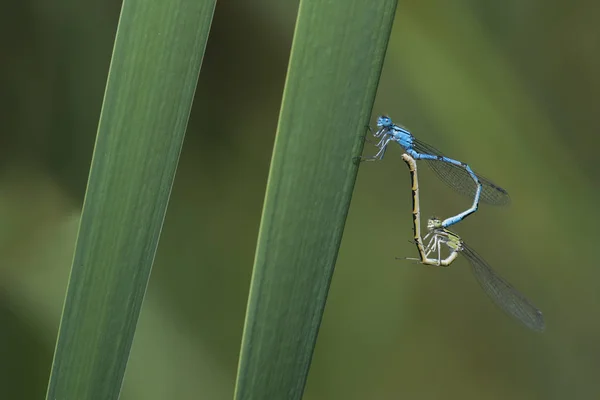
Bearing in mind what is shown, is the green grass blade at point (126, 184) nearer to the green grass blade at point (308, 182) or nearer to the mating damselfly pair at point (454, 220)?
the green grass blade at point (308, 182)

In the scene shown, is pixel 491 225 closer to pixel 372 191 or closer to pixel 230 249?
pixel 372 191

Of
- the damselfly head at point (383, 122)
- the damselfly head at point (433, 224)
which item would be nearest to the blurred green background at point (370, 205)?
the damselfly head at point (433, 224)

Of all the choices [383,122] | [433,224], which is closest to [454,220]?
[433,224]

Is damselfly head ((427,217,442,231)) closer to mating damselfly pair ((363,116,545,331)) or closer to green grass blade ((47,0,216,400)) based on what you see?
mating damselfly pair ((363,116,545,331))

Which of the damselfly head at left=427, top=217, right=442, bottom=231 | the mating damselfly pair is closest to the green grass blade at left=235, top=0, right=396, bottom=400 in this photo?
the mating damselfly pair

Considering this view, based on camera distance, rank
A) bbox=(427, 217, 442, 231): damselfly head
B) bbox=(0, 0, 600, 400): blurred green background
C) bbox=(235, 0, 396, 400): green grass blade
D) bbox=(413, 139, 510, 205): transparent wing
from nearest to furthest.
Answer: bbox=(235, 0, 396, 400): green grass blade < bbox=(0, 0, 600, 400): blurred green background < bbox=(413, 139, 510, 205): transparent wing < bbox=(427, 217, 442, 231): damselfly head
